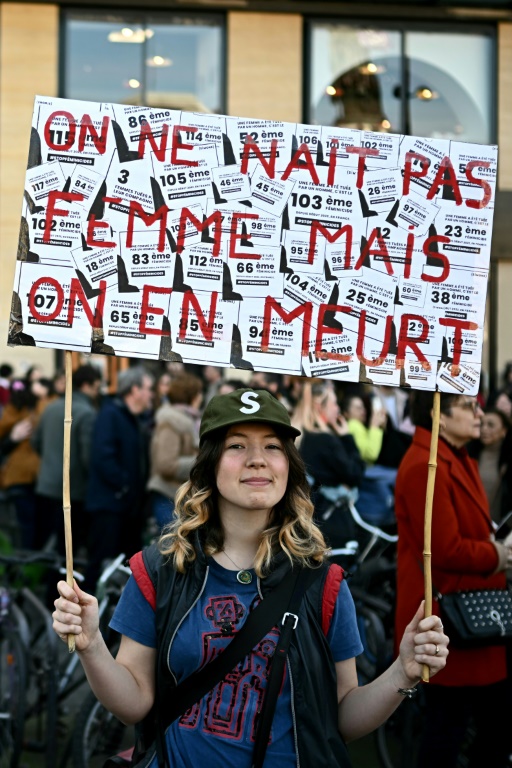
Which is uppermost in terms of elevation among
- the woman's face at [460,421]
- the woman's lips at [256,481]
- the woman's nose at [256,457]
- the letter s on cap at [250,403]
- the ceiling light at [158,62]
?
the ceiling light at [158,62]

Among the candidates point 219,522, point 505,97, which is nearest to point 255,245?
point 219,522

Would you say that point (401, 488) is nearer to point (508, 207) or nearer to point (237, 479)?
point (237, 479)

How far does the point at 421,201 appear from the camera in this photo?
368 centimetres

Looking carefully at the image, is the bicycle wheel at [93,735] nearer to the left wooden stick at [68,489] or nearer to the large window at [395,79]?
the left wooden stick at [68,489]

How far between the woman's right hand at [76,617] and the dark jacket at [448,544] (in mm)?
1962

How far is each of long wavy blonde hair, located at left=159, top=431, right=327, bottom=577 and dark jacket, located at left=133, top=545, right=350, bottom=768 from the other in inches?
1.4

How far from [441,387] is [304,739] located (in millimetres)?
1145

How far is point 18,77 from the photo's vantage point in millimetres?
Answer: 17406

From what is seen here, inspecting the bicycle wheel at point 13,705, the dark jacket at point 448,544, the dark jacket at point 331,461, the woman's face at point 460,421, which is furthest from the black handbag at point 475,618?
the dark jacket at point 331,461

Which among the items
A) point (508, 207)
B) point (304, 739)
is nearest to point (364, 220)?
point (304, 739)

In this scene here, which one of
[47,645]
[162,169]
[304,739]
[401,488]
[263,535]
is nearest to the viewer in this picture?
[304,739]

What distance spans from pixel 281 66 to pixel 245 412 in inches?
594

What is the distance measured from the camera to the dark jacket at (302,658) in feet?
10.2

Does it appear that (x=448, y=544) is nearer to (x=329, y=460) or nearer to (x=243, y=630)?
(x=243, y=630)
